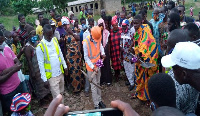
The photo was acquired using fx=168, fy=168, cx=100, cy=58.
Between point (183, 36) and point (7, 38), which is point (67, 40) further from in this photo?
point (183, 36)

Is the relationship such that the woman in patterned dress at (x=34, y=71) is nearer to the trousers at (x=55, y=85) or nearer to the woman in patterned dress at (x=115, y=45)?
the trousers at (x=55, y=85)

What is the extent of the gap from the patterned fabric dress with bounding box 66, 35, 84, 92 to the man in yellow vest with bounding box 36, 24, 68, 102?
1.02 metres

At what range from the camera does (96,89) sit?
3.96 metres

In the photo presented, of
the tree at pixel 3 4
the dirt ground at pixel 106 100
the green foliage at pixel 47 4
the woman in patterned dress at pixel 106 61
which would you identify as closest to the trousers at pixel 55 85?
the dirt ground at pixel 106 100

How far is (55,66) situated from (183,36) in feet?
7.94

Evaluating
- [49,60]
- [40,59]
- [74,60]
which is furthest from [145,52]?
[40,59]

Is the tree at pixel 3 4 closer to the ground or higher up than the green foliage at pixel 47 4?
higher up

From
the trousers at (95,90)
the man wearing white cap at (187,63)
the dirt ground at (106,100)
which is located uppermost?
the man wearing white cap at (187,63)

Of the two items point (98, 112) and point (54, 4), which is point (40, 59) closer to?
point (98, 112)

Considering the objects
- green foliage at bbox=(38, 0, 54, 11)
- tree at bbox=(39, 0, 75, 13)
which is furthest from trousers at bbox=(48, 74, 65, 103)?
green foliage at bbox=(38, 0, 54, 11)

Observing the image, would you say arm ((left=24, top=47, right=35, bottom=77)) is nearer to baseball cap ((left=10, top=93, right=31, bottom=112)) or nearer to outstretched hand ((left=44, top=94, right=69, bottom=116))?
baseball cap ((left=10, top=93, right=31, bottom=112))

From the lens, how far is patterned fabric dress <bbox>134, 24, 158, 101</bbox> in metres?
3.79

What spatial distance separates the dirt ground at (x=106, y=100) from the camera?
4.18 meters

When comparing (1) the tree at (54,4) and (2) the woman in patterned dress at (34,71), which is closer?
(2) the woman in patterned dress at (34,71)
